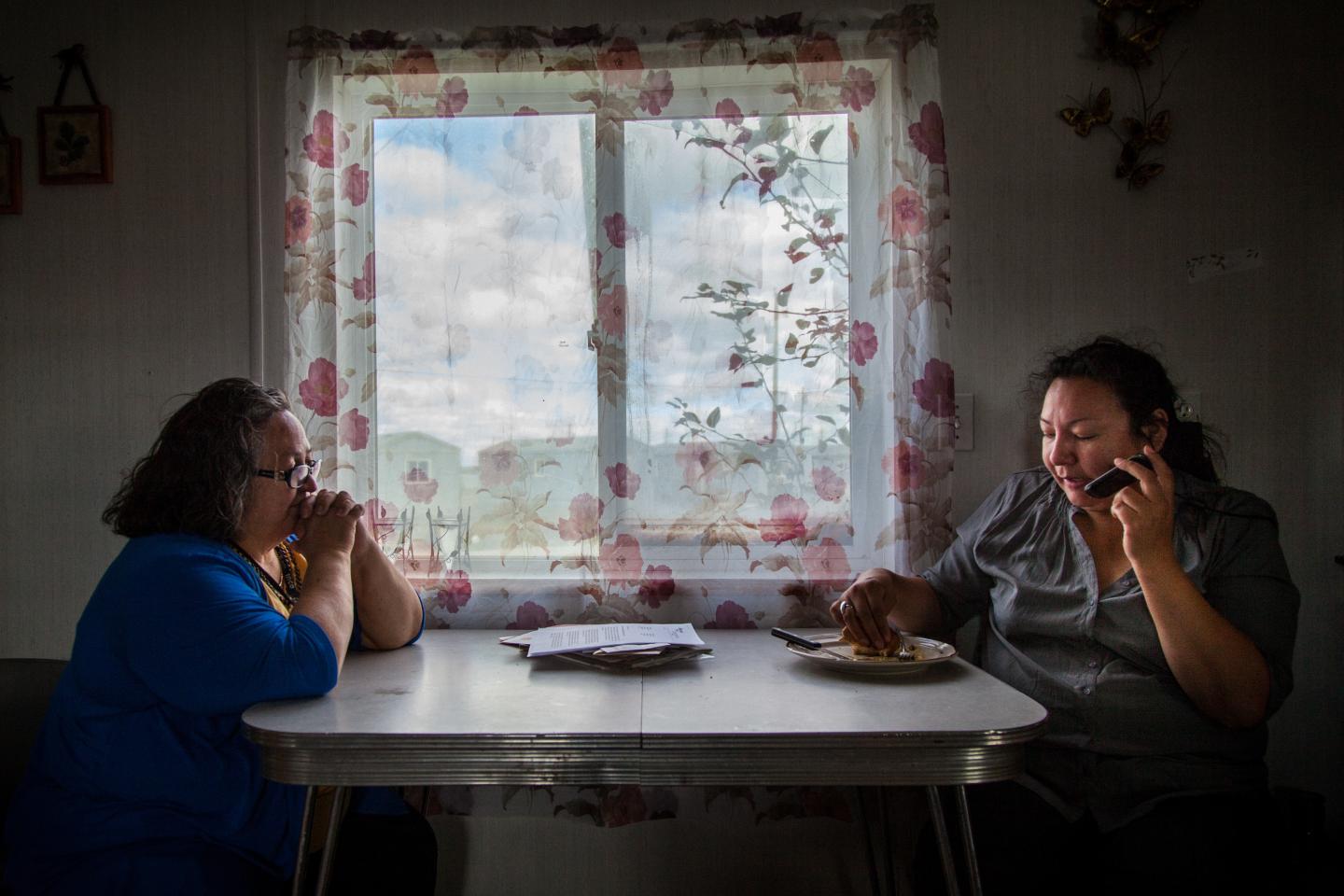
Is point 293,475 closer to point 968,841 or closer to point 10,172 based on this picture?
point 968,841

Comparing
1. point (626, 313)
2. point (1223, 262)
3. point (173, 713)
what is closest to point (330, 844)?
point (173, 713)

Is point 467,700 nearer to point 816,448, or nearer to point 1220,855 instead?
point 816,448

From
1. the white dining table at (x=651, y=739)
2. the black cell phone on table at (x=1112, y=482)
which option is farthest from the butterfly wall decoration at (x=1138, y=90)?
the white dining table at (x=651, y=739)

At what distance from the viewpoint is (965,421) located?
195 centimetres

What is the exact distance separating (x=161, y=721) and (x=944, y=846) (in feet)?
3.73

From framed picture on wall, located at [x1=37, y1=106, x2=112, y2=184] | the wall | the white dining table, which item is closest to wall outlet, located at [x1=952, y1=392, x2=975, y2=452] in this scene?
the wall

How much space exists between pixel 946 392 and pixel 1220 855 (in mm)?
974

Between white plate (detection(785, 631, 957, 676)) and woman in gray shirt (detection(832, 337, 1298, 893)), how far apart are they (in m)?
0.07

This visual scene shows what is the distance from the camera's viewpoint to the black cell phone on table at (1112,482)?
1464 mm

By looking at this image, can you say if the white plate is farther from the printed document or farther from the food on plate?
the printed document

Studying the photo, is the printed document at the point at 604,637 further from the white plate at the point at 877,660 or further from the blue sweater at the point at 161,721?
the blue sweater at the point at 161,721

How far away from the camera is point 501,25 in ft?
6.55

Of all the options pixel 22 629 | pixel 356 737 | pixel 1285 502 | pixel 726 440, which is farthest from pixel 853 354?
pixel 22 629

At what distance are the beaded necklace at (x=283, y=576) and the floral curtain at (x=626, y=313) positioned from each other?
371 millimetres
